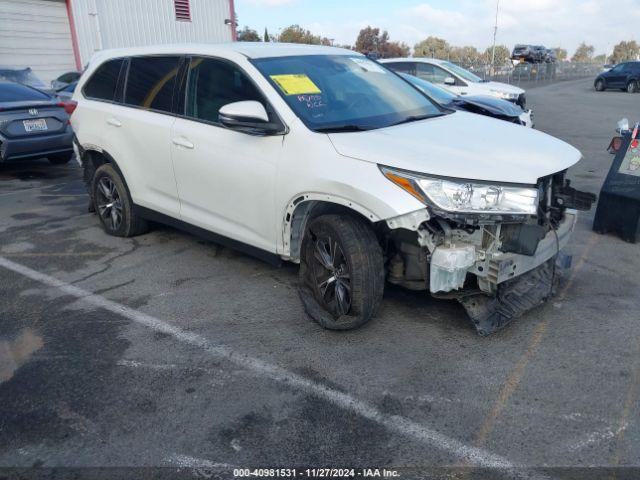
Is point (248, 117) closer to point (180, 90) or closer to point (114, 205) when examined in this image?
point (180, 90)

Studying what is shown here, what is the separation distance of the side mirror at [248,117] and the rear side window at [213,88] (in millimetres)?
299

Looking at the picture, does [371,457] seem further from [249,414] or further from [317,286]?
[317,286]

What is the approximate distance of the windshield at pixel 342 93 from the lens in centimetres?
410

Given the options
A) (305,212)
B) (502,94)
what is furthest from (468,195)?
(502,94)

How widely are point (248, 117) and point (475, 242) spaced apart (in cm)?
171

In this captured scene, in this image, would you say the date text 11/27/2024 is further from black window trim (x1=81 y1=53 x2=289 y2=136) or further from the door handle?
the door handle

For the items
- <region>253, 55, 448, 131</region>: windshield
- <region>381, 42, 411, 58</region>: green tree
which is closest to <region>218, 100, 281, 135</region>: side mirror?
<region>253, 55, 448, 131</region>: windshield

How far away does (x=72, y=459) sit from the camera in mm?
2785

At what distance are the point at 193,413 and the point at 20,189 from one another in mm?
6787

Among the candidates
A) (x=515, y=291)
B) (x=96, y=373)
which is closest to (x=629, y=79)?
(x=515, y=291)

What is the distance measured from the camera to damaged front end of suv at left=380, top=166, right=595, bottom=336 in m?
3.36

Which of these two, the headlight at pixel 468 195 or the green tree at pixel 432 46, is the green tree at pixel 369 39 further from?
the headlight at pixel 468 195

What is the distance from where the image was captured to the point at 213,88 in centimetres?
461

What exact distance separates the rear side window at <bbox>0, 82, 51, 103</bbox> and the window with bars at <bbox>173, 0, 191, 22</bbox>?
46.9ft
